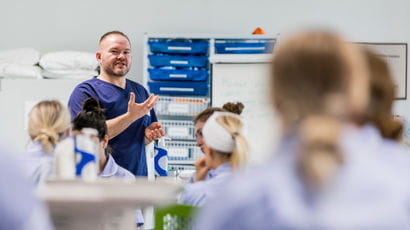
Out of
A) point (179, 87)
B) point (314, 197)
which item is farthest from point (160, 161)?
point (314, 197)

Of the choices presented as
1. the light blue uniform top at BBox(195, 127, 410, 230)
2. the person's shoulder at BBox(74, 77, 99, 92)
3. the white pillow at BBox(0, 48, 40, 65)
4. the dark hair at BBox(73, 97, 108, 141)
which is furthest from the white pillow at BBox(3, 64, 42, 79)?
the light blue uniform top at BBox(195, 127, 410, 230)

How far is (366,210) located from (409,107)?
14.3 feet

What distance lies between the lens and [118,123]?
105 inches

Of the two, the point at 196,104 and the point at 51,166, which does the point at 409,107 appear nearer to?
the point at 196,104

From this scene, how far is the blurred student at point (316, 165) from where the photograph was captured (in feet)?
3.17

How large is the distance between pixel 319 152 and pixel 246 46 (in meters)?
3.76

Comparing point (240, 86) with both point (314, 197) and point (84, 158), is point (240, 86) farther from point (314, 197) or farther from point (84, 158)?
point (314, 197)

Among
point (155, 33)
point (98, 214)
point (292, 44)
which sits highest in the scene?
point (155, 33)

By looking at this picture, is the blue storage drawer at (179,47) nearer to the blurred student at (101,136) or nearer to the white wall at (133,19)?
the white wall at (133,19)

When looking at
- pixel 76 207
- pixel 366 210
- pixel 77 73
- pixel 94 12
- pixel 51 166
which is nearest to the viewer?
pixel 366 210

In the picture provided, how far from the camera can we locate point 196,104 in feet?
15.4

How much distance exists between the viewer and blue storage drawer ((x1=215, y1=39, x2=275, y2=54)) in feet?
15.3

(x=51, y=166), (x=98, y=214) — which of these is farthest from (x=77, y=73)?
(x=98, y=214)

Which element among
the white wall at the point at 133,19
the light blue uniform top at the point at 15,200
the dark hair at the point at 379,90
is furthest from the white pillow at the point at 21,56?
the light blue uniform top at the point at 15,200
